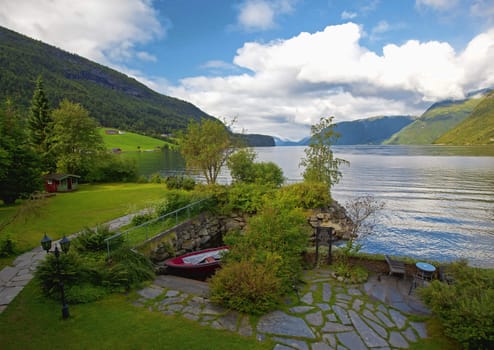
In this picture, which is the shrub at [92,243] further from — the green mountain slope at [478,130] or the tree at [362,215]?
the green mountain slope at [478,130]

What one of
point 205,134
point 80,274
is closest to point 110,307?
point 80,274

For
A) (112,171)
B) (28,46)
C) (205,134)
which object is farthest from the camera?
(28,46)

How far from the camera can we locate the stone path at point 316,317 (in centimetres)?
491

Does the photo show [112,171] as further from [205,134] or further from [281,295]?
[281,295]

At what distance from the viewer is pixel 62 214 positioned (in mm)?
14070

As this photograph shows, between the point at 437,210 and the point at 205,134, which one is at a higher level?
the point at 205,134

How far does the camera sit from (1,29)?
178 m

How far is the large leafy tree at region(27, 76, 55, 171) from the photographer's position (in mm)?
27219

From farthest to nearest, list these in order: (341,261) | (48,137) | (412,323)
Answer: (48,137) → (341,261) → (412,323)

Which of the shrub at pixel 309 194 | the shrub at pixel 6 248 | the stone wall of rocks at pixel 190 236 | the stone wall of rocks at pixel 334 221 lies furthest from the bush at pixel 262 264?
the shrub at pixel 6 248

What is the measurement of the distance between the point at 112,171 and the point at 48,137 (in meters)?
7.23

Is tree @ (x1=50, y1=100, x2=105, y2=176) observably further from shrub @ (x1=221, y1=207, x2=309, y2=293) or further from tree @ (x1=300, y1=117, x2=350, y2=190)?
shrub @ (x1=221, y1=207, x2=309, y2=293)

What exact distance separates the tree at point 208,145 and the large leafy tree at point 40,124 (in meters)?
16.3

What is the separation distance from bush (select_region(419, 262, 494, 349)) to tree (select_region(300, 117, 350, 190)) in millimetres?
12925
